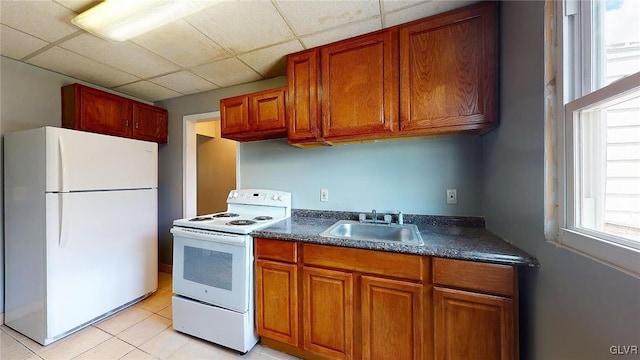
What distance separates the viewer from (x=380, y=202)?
6.58ft

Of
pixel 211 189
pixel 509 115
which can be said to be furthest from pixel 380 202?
pixel 211 189

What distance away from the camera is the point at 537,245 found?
1034 millimetres

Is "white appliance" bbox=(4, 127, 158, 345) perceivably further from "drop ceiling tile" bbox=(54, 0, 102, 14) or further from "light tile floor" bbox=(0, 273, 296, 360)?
"drop ceiling tile" bbox=(54, 0, 102, 14)

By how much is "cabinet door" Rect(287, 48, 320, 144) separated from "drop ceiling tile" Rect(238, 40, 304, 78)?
0.24 feet

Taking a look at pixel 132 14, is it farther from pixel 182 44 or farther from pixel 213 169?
pixel 213 169

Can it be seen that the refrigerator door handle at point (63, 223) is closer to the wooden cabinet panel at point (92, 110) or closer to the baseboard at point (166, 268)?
the wooden cabinet panel at point (92, 110)

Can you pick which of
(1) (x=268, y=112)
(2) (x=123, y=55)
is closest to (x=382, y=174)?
(1) (x=268, y=112)

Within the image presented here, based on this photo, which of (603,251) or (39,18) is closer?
(603,251)

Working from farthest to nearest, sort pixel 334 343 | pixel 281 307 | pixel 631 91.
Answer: pixel 281 307 < pixel 334 343 < pixel 631 91

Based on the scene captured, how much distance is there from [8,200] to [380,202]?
3159 millimetres

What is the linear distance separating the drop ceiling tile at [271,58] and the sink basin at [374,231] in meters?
1.49

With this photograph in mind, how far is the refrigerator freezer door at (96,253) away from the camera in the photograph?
1.76 meters

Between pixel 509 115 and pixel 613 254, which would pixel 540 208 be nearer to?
pixel 613 254

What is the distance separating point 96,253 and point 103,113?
1454 millimetres
